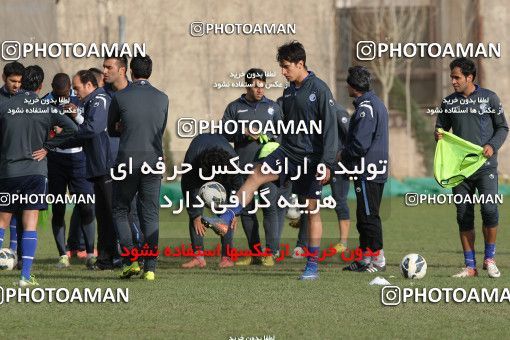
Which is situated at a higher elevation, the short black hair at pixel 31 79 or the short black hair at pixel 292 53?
the short black hair at pixel 292 53

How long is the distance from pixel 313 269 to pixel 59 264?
360 centimetres

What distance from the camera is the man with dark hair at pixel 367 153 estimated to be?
1392 centimetres

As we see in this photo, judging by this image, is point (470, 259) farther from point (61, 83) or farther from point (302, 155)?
point (61, 83)

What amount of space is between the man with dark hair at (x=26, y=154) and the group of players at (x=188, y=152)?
1 centimetres

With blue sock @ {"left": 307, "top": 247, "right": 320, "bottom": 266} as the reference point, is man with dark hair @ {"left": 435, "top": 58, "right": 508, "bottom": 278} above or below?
above

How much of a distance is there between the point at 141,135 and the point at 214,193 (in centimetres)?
116

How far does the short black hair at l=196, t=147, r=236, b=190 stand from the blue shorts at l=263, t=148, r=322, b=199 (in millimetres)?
434

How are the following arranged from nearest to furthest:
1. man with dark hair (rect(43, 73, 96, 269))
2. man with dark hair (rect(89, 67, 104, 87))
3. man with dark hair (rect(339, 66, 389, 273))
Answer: man with dark hair (rect(339, 66, 389, 273)) → man with dark hair (rect(43, 73, 96, 269)) → man with dark hair (rect(89, 67, 104, 87))

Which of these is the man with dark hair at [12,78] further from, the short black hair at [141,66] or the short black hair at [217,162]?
the short black hair at [217,162]

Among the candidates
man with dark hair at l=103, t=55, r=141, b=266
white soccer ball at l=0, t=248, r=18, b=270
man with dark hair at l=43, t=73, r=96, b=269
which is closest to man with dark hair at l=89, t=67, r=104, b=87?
man with dark hair at l=43, t=73, r=96, b=269

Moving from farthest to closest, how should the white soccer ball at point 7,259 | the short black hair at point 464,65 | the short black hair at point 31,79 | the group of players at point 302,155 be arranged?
the white soccer ball at point 7,259 → the short black hair at point 464,65 → the group of players at point 302,155 → the short black hair at point 31,79

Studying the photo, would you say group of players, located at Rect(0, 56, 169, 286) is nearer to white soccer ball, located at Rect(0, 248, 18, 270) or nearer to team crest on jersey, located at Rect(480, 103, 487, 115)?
white soccer ball, located at Rect(0, 248, 18, 270)

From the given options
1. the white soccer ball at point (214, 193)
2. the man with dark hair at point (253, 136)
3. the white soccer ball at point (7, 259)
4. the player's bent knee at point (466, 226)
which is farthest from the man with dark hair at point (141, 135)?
the player's bent knee at point (466, 226)

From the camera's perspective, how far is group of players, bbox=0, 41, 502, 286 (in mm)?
12523
